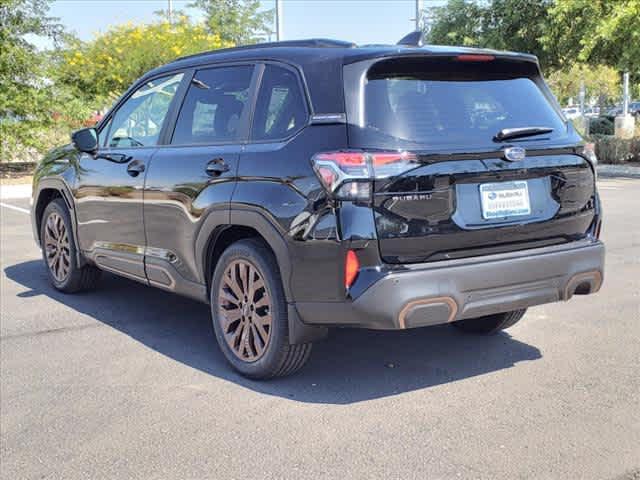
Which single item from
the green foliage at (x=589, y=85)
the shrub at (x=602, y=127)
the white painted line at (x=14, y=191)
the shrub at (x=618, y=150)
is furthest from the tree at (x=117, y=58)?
the green foliage at (x=589, y=85)

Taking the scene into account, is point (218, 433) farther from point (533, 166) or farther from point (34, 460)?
point (533, 166)

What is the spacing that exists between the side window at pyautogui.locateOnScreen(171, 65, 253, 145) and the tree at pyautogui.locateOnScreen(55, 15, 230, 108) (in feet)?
58.0

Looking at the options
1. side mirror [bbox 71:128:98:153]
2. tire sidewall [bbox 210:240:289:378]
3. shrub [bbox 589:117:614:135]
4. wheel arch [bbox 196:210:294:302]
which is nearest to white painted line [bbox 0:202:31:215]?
side mirror [bbox 71:128:98:153]

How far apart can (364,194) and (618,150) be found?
18747 mm

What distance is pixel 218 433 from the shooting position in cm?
379

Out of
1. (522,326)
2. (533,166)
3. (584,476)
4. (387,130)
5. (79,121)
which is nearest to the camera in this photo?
(584,476)

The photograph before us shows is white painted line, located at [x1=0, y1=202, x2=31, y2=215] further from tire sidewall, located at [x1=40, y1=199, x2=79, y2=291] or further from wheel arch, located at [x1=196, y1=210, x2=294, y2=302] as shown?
wheel arch, located at [x1=196, y1=210, x2=294, y2=302]

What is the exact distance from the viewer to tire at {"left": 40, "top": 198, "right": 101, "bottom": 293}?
6.46 metres

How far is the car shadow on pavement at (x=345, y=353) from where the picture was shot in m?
4.40

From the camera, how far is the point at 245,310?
14.7 feet

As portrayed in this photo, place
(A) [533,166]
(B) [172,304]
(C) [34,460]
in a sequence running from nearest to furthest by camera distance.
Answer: (C) [34,460]
(A) [533,166]
(B) [172,304]

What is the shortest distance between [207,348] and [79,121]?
16.6 m

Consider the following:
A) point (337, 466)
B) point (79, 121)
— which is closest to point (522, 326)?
point (337, 466)

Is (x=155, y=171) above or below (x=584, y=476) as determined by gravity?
above
